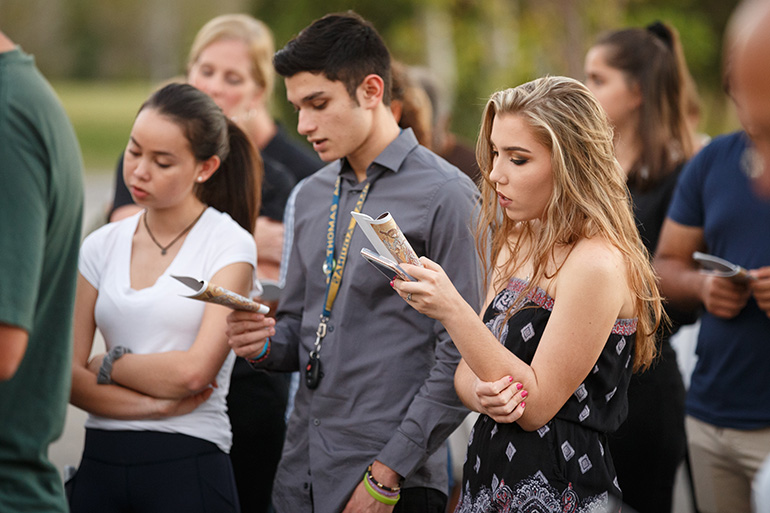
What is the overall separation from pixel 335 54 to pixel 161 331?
1.10 meters

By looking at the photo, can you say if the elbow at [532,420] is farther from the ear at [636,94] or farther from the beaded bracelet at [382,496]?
the ear at [636,94]

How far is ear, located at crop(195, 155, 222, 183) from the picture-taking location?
9.96 feet

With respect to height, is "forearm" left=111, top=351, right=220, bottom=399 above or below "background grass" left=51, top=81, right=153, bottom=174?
above

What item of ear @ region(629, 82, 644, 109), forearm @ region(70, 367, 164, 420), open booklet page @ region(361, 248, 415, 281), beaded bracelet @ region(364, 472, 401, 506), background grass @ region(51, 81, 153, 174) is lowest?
background grass @ region(51, 81, 153, 174)

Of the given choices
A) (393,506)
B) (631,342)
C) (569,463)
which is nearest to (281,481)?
(393,506)

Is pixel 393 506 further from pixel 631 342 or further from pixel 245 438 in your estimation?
pixel 245 438

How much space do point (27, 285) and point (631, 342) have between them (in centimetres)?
160

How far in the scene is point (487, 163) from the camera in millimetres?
2625

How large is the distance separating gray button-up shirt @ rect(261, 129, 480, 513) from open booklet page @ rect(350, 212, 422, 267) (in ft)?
1.75

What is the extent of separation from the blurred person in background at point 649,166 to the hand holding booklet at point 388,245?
1.49 meters

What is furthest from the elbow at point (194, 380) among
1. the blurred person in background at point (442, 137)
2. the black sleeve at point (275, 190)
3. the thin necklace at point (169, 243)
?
the blurred person in background at point (442, 137)

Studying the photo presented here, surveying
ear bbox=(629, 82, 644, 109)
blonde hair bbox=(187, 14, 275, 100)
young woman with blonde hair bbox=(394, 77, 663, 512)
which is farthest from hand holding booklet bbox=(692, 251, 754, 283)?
blonde hair bbox=(187, 14, 275, 100)

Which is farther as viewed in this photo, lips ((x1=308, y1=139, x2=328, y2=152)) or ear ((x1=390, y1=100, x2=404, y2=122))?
ear ((x1=390, y1=100, x2=404, y2=122))

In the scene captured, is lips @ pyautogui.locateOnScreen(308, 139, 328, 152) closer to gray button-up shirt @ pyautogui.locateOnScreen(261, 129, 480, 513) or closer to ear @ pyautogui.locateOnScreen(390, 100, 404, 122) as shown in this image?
gray button-up shirt @ pyautogui.locateOnScreen(261, 129, 480, 513)
